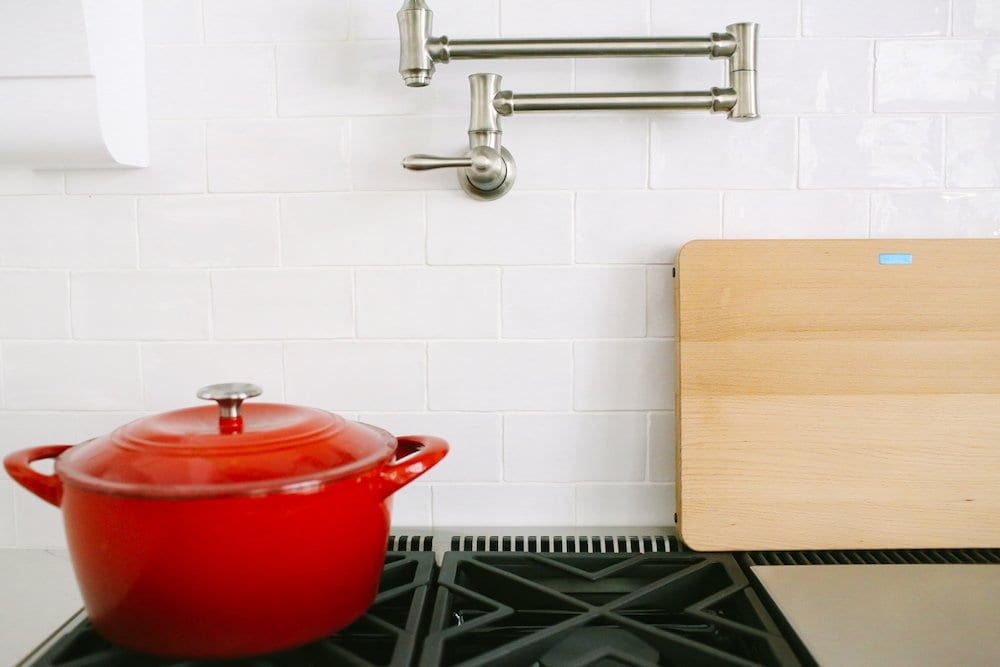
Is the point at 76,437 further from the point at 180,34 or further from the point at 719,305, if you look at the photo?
the point at 719,305

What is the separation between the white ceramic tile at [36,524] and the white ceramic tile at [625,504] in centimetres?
68

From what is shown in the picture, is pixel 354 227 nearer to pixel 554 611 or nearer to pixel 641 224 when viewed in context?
pixel 641 224

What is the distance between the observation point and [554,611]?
32.4 inches

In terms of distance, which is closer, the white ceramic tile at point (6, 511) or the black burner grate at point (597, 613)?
the black burner grate at point (597, 613)

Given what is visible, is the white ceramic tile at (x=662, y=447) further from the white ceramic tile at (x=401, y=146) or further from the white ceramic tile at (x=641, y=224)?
the white ceramic tile at (x=401, y=146)

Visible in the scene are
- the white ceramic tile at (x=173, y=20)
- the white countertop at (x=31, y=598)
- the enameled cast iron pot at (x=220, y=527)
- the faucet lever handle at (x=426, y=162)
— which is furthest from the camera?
the white ceramic tile at (x=173, y=20)

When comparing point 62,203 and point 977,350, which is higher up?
point 62,203

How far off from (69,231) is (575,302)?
0.65 metres

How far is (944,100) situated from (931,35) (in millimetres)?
80

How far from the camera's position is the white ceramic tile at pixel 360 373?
1.03 meters

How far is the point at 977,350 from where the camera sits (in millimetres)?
963

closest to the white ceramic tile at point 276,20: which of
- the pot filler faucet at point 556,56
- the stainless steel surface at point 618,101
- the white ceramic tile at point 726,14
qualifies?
the pot filler faucet at point 556,56

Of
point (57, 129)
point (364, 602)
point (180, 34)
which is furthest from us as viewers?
point (180, 34)

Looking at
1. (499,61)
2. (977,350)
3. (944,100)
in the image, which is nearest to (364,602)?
(499,61)
